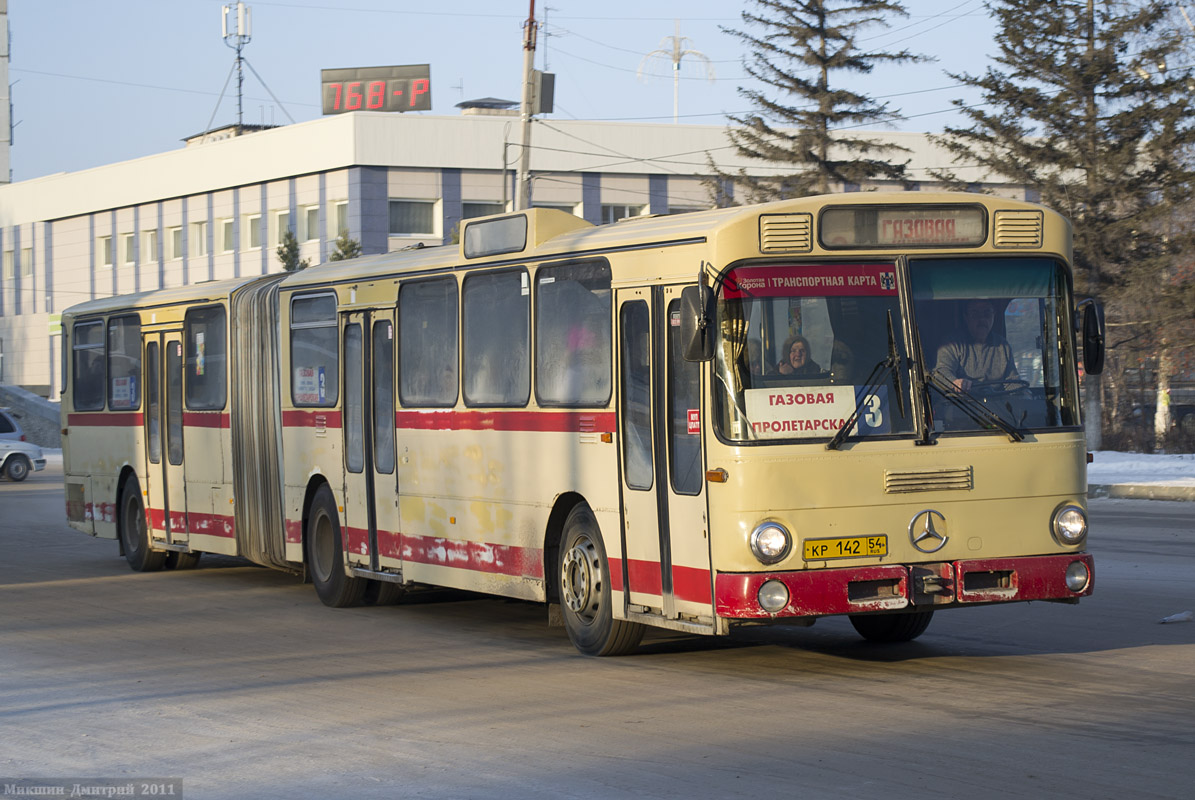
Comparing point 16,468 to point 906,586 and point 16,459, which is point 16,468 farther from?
point 906,586

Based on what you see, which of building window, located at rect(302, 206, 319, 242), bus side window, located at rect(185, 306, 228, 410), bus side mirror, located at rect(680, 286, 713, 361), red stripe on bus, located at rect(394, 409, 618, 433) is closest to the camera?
bus side mirror, located at rect(680, 286, 713, 361)

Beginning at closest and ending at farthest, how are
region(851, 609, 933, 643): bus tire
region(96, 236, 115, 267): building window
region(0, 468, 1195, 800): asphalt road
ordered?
1. region(0, 468, 1195, 800): asphalt road
2. region(851, 609, 933, 643): bus tire
3. region(96, 236, 115, 267): building window

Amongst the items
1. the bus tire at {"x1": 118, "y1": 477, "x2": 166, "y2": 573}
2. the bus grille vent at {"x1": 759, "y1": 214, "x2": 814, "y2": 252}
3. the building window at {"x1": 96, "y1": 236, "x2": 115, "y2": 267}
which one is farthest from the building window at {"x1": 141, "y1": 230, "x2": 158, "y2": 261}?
the bus grille vent at {"x1": 759, "y1": 214, "x2": 814, "y2": 252}

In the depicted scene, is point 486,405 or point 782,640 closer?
point 782,640

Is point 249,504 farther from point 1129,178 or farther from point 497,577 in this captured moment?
point 1129,178

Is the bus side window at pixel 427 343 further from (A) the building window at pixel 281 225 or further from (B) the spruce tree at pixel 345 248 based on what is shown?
(A) the building window at pixel 281 225

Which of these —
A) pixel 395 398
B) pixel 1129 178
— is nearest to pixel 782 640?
pixel 395 398

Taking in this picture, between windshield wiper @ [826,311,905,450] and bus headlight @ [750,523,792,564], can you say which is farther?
windshield wiper @ [826,311,905,450]

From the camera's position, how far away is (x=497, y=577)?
12.1 m

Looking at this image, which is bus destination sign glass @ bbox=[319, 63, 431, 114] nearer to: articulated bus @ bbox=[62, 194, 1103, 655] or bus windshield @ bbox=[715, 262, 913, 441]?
articulated bus @ bbox=[62, 194, 1103, 655]

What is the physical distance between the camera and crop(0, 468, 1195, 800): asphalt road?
7.17 meters

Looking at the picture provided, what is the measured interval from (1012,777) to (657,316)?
13.7 feet

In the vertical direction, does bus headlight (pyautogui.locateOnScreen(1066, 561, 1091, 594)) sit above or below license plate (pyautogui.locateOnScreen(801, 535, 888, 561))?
below

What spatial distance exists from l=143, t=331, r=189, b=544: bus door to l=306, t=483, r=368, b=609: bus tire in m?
3.04
